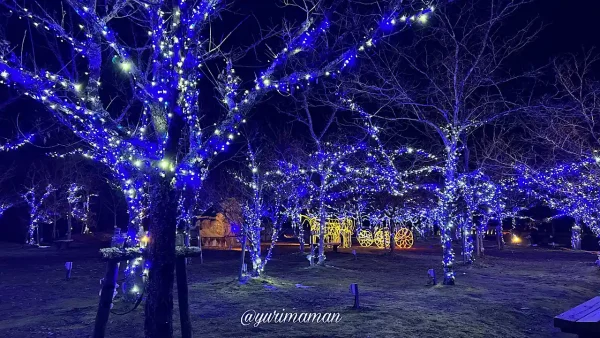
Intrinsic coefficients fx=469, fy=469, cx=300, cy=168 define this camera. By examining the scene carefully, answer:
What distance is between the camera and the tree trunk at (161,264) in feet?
18.8

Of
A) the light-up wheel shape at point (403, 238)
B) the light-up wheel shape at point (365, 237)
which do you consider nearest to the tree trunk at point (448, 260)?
the light-up wheel shape at point (403, 238)

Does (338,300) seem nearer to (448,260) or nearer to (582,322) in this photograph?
(448,260)

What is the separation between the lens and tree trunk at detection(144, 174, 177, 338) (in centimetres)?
574

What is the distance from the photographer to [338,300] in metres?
11.0

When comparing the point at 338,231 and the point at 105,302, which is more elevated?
the point at 338,231

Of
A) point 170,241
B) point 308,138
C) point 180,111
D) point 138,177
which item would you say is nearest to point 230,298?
point 138,177

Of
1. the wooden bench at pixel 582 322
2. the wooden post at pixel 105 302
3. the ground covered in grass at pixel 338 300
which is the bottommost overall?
the ground covered in grass at pixel 338 300

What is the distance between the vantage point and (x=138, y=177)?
10.4 m

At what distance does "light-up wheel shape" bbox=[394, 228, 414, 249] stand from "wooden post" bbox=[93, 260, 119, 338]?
26.9m

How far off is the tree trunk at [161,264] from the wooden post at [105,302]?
89 centimetres

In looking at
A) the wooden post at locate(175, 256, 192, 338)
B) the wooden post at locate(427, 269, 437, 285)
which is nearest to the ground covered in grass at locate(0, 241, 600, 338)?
the wooden post at locate(427, 269, 437, 285)

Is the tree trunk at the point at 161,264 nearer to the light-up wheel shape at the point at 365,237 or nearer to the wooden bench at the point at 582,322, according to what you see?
the wooden bench at the point at 582,322

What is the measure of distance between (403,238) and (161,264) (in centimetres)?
2761

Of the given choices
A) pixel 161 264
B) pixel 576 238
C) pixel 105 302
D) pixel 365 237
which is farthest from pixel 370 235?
pixel 161 264
